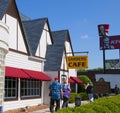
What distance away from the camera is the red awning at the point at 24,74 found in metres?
20.5

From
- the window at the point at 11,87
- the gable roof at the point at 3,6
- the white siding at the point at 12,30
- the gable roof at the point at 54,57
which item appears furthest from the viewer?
the gable roof at the point at 54,57

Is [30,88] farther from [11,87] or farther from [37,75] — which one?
[11,87]

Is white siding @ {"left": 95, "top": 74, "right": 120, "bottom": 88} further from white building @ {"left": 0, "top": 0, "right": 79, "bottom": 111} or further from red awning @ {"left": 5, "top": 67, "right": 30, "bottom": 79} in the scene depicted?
red awning @ {"left": 5, "top": 67, "right": 30, "bottom": 79}

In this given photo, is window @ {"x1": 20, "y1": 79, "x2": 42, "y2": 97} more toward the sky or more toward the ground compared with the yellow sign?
more toward the ground

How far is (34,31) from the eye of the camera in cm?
2769

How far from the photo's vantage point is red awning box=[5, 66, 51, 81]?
20484 mm

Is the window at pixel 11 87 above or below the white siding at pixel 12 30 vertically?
below

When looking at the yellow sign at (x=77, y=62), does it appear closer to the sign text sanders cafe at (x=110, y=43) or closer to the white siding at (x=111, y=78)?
the white siding at (x=111, y=78)

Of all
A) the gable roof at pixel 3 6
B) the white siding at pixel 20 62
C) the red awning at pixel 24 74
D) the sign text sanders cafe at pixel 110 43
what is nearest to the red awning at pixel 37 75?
the red awning at pixel 24 74

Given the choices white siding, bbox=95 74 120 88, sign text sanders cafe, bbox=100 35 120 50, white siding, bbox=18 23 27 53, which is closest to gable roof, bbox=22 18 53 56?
white siding, bbox=18 23 27 53

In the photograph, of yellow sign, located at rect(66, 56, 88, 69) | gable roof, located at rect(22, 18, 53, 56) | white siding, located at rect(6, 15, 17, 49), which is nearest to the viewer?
white siding, located at rect(6, 15, 17, 49)

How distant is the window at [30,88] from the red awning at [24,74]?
2.36 feet

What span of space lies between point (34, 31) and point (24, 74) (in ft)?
20.1

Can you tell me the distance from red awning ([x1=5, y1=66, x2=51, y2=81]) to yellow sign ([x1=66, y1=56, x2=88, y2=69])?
110 inches
